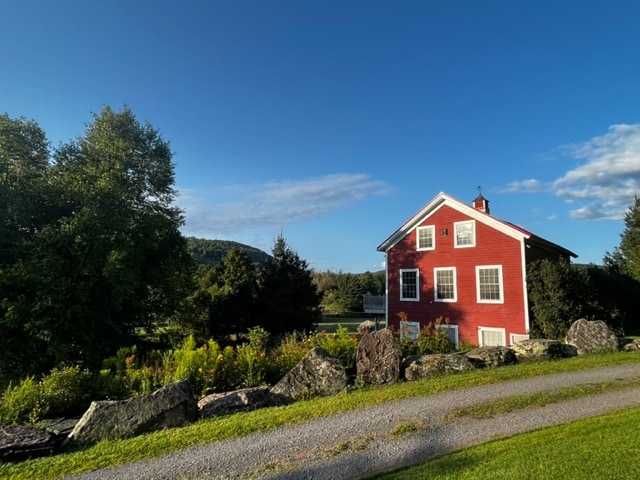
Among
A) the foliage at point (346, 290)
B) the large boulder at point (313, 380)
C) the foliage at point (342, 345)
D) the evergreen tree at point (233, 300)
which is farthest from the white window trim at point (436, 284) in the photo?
the foliage at point (346, 290)

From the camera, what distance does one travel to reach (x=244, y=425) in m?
5.32

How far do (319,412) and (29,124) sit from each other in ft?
58.6

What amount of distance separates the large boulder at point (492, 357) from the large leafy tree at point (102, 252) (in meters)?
12.6

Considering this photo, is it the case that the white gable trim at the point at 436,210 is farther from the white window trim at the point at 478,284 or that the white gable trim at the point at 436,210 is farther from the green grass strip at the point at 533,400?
the green grass strip at the point at 533,400

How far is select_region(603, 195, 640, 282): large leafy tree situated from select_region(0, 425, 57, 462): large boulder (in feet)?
91.0

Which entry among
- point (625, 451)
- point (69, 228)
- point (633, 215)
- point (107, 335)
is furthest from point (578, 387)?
point (633, 215)

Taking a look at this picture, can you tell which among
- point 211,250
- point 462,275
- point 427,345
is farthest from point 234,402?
point 211,250

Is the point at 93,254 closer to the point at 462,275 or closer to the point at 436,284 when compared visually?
the point at 436,284

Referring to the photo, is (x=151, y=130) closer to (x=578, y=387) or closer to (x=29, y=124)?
(x=29, y=124)

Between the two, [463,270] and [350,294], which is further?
[350,294]

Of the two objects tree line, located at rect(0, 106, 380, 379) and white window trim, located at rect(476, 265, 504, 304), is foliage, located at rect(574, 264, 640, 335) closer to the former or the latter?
white window trim, located at rect(476, 265, 504, 304)

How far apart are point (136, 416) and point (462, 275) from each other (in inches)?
641

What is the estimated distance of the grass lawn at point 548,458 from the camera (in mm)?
3484

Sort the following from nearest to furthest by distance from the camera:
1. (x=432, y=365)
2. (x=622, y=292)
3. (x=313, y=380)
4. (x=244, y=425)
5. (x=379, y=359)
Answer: (x=244, y=425), (x=313, y=380), (x=379, y=359), (x=432, y=365), (x=622, y=292)
